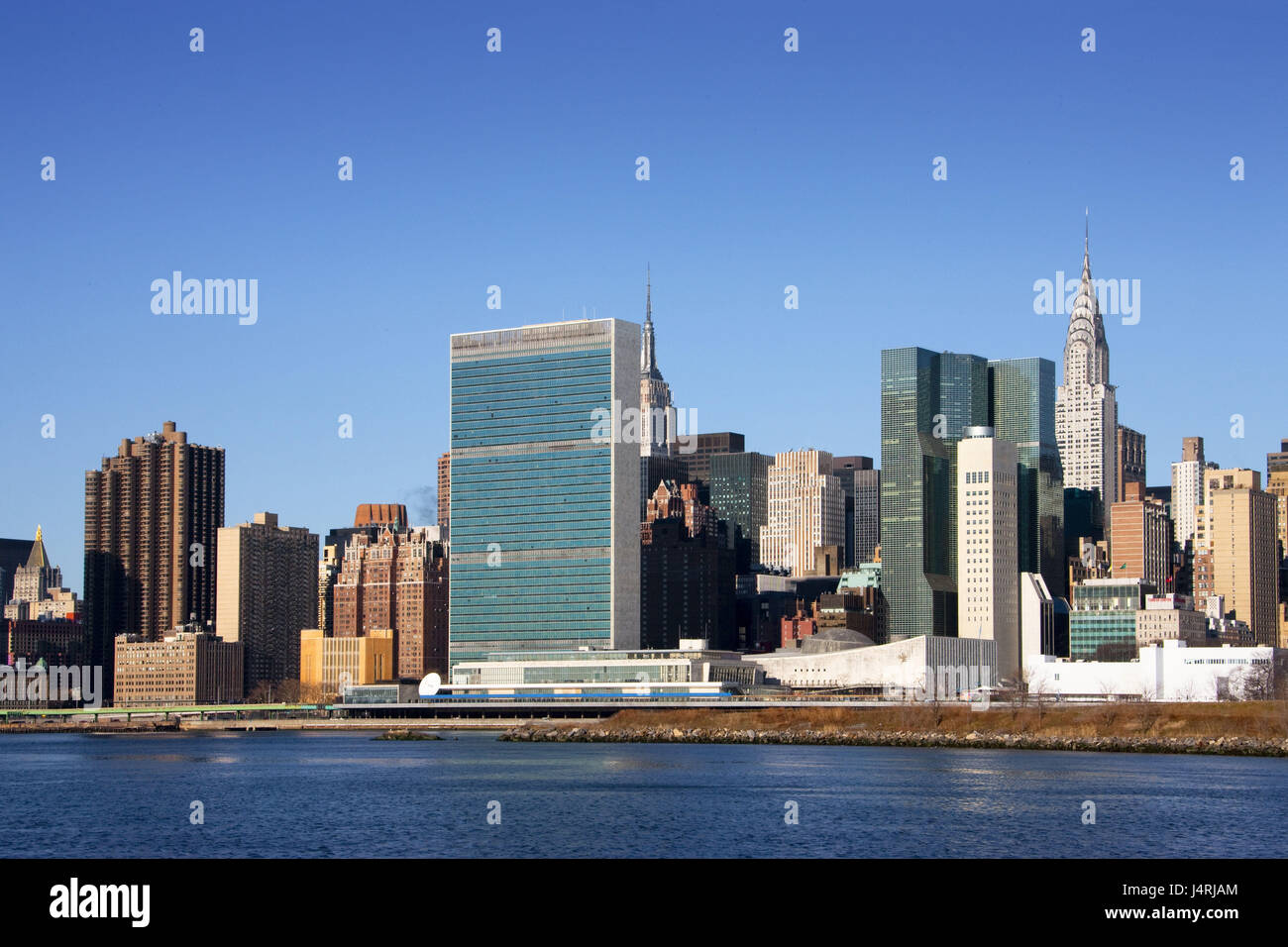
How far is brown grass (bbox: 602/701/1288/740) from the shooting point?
128 m

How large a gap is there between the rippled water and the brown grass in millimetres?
14114

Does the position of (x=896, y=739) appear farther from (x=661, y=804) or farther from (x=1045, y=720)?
(x=661, y=804)

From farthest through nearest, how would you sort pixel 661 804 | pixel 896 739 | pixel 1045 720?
pixel 1045 720, pixel 896 739, pixel 661 804

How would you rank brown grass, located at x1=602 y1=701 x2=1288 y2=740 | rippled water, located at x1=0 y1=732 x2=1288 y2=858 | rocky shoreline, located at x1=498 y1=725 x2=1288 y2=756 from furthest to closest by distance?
1. brown grass, located at x1=602 y1=701 x2=1288 y2=740
2. rocky shoreline, located at x1=498 y1=725 x2=1288 y2=756
3. rippled water, located at x1=0 y1=732 x2=1288 y2=858

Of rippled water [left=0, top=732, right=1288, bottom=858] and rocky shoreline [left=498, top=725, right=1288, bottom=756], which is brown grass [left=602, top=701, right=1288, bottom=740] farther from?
rippled water [left=0, top=732, right=1288, bottom=858]

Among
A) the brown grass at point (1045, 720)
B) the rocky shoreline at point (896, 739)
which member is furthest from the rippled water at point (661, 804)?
the brown grass at point (1045, 720)

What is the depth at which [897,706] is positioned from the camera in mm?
163375

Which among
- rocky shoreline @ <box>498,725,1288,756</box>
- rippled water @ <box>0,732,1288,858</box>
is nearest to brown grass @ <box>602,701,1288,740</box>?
rocky shoreline @ <box>498,725,1288,756</box>

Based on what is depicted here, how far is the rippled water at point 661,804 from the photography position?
183 feet

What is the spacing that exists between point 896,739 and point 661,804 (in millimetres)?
65378

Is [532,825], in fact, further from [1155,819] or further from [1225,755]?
[1225,755]

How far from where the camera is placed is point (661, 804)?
236 feet

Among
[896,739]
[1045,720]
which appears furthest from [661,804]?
[1045,720]
